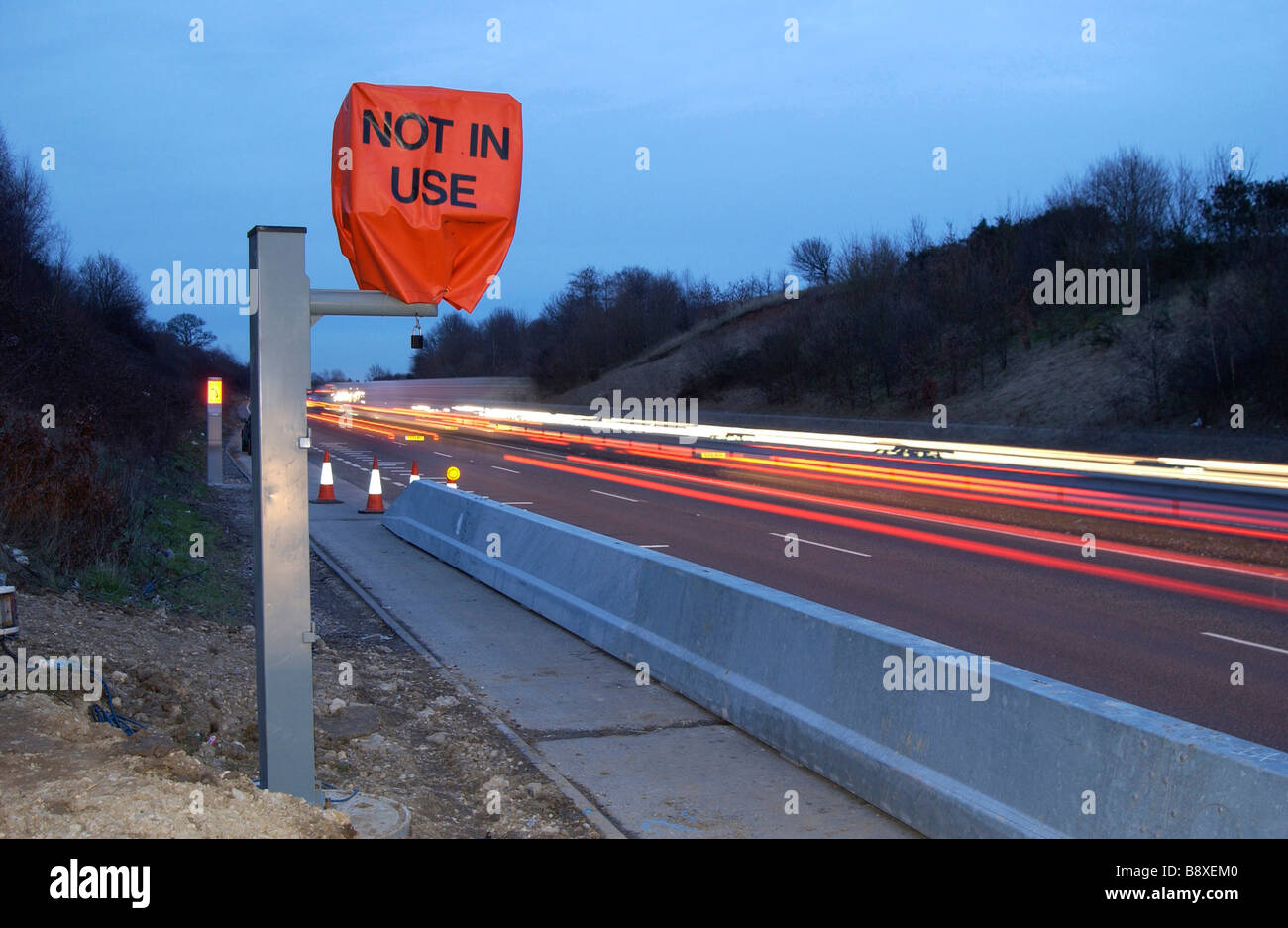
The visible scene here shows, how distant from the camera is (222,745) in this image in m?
6.27

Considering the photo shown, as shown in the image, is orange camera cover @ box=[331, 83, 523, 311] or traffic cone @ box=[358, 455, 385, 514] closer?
orange camera cover @ box=[331, 83, 523, 311]

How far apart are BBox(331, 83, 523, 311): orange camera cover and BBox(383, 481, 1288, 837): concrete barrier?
266 centimetres

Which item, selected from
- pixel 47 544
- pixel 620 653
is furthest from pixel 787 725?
pixel 47 544

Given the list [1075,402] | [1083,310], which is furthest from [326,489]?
[1083,310]

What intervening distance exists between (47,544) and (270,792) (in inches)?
282

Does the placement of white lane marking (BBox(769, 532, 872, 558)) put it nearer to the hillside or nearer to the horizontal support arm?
the horizontal support arm

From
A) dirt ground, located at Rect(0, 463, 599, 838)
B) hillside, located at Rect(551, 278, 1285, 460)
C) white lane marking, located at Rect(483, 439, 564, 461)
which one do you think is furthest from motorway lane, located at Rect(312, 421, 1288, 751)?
hillside, located at Rect(551, 278, 1285, 460)

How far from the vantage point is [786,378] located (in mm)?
60250

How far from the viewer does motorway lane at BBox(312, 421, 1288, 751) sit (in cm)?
802

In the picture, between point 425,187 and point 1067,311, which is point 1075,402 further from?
point 425,187

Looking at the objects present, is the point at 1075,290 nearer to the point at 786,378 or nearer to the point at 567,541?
the point at 786,378

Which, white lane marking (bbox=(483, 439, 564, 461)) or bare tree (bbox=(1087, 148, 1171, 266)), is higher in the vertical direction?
bare tree (bbox=(1087, 148, 1171, 266))
